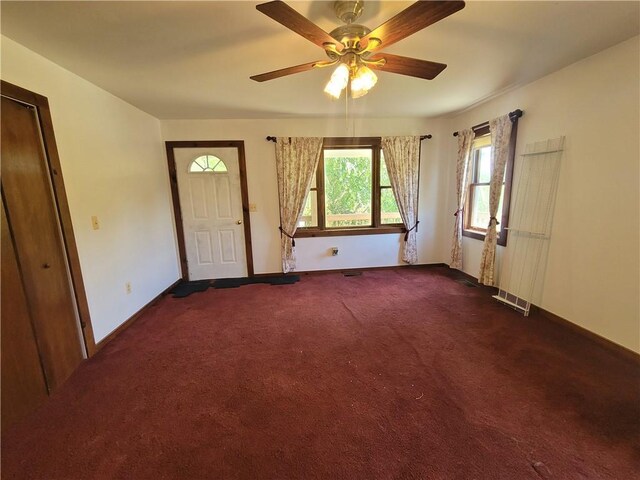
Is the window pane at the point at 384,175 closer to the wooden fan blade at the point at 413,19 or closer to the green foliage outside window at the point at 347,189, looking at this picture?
the green foliage outside window at the point at 347,189

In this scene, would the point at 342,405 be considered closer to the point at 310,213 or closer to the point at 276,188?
the point at 310,213

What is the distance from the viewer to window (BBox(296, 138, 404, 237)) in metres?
4.21

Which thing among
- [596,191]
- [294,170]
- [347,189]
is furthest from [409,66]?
[347,189]

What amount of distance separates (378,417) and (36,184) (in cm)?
283

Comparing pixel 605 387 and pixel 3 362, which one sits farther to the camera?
pixel 605 387

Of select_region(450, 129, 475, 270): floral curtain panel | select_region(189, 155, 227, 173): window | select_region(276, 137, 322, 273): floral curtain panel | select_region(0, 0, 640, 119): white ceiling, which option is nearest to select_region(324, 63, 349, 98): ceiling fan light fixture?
select_region(0, 0, 640, 119): white ceiling

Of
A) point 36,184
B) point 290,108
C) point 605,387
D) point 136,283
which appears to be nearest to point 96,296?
point 136,283

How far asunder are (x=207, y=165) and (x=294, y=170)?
1291mm

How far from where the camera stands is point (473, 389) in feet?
6.12

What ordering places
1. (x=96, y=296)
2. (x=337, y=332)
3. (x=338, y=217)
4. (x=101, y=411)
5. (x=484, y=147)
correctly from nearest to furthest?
(x=101, y=411), (x=96, y=296), (x=337, y=332), (x=484, y=147), (x=338, y=217)

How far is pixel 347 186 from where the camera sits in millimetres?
4301

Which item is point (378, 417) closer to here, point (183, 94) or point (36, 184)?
point (36, 184)

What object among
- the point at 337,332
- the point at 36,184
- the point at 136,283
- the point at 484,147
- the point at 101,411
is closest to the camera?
the point at 101,411

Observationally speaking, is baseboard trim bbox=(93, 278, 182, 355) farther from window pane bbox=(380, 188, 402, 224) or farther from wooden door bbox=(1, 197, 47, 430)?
window pane bbox=(380, 188, 402, 224)
